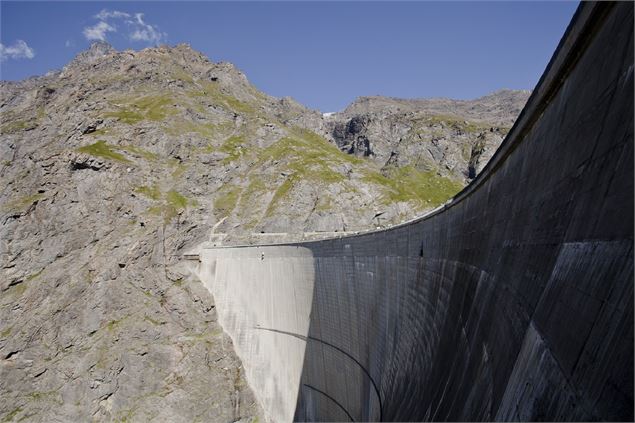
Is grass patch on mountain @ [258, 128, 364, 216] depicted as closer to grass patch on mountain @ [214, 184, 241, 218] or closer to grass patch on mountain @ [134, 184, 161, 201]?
grass patch on mountain @ [214, 184, 241, 218]

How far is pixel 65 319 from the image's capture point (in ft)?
220

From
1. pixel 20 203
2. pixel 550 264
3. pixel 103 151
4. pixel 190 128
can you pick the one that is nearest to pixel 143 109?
pixel 190 128

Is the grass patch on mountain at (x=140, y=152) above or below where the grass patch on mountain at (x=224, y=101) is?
below

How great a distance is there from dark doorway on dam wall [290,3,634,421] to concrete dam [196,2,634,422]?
2cm

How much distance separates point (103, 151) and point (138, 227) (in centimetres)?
2042

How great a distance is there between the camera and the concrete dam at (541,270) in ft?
14.6

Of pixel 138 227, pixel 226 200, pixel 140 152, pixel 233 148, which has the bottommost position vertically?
pixel 138 227

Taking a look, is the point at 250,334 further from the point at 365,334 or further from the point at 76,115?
the point at 76,115

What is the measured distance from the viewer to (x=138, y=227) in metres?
76.2

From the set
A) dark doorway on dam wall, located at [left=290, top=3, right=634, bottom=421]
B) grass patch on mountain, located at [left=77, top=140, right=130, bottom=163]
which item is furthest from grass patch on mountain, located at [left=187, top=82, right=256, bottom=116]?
dark doorway on dam wall, located at [left=290, top=3, right=634, bottom=421]

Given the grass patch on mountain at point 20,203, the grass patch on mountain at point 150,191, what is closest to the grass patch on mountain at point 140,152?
the grass patch on mountain at point 150,191

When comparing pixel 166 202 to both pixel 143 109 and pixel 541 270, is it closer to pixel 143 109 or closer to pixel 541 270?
pixel 143 109

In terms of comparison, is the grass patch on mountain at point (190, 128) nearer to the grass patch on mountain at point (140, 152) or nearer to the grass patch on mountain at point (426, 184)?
the grass patch on mountain at point (140, 152)

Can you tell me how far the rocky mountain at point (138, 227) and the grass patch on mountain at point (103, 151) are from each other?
26cm
